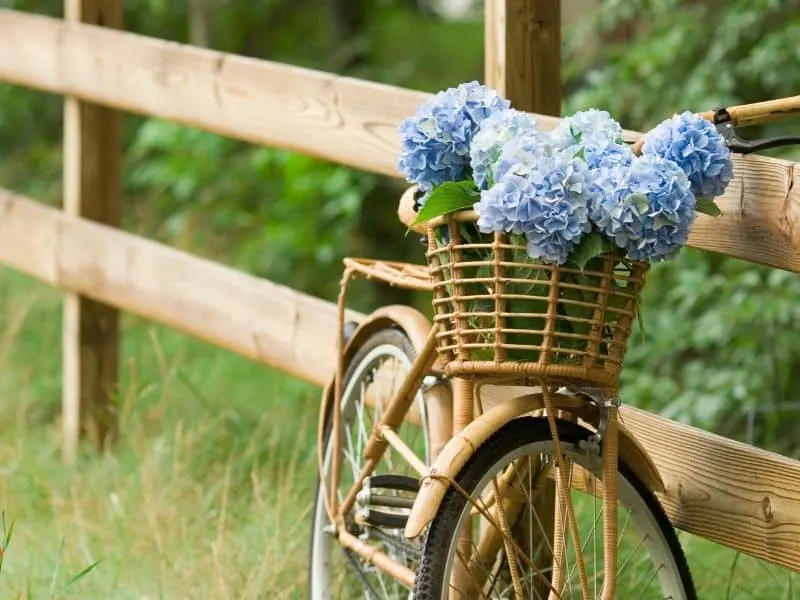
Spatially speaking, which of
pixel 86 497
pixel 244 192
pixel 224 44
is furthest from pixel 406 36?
pixel 86 497

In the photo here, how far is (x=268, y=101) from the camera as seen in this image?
3.79 metres

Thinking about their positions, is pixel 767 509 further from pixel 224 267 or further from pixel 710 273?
pixel 710 273

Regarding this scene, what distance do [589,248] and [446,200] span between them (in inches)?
9.5

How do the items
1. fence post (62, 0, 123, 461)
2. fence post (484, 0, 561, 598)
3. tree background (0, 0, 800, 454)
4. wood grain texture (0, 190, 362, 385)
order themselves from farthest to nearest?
fence post (62, 0, 123, 461)
tree background (0, 0, 800, 454)
wood grain texture (0, 190, 362, 385)
fence post (484, 0, 561, 598)

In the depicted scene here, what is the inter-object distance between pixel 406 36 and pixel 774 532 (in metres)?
10.0

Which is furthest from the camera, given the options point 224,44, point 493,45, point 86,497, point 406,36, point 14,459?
point 406,36

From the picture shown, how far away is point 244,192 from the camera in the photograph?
7.19 meters

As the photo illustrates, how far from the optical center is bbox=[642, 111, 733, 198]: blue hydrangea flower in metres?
2.18

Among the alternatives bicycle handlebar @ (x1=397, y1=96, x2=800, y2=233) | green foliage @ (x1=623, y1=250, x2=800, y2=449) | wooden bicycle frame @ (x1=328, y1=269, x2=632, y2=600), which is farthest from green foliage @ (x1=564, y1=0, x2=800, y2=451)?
bicycle handlebar @ (x1=397, y1=96, x2=800, y2=233)

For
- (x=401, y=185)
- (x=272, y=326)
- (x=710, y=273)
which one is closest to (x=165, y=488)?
(x=272, y=326)

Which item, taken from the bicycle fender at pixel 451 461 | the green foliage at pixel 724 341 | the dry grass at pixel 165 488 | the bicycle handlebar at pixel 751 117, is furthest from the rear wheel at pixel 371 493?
the green foliage at pixel 724 341

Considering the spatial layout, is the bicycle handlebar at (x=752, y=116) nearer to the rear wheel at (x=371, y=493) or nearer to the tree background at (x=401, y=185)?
the rear wheel at (x=371, y=493)

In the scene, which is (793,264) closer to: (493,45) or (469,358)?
(469,358)

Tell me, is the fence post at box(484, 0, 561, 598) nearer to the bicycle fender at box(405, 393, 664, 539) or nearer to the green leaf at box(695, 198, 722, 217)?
the bicycle fender at box(405, 393, 664, 539)
